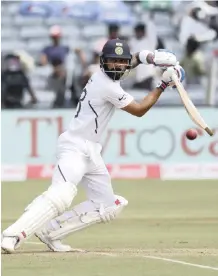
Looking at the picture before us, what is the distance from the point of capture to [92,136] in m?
7.64

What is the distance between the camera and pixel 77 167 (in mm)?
7445

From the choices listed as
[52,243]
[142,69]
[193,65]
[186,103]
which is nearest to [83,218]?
[52,243]

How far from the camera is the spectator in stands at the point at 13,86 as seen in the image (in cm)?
1681

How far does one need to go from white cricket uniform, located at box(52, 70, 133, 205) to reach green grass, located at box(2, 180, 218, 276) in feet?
1.75

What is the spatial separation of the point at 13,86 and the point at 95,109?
9.49m

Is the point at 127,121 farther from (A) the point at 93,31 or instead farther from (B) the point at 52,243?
(B) the point at 52,243

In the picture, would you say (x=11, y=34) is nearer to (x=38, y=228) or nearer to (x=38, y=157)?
(x=38, y=157)

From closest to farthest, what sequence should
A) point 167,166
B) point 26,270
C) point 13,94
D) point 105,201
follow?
point 26,270, point 105,201, point 167,166, point 13,94

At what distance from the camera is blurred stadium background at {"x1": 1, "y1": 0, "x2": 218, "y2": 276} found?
9310 millimetres

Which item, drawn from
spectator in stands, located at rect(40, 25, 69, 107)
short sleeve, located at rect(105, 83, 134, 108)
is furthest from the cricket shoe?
spectator in stands, located at rect(40, 25, 69, 107)

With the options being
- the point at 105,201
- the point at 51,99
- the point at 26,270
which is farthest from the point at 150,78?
the point at 26,270

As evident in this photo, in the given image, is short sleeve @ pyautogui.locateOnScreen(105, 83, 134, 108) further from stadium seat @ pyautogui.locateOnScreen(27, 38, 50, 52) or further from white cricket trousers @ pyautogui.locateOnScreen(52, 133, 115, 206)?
stadium seat @ pyautogui.locateOnScreen(27, 38, 50, 52)

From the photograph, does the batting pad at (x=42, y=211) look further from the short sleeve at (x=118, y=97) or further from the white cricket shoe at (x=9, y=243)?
the short sleeve at (x=118, y=97)

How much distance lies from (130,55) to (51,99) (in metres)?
9.88
